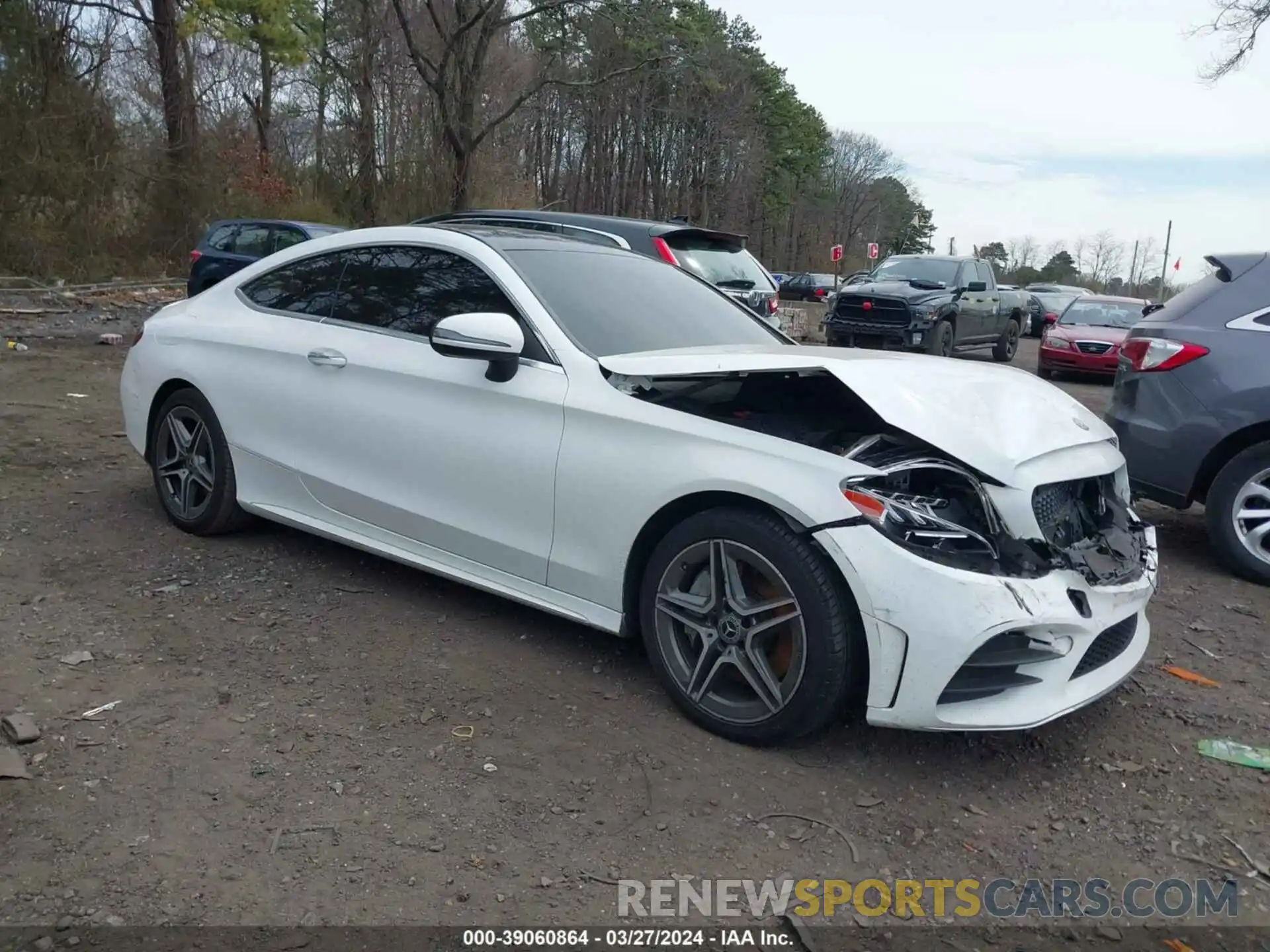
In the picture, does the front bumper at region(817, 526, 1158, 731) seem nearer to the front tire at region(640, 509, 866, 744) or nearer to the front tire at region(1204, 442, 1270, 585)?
the front tire at region(640, 509, 866, 744)

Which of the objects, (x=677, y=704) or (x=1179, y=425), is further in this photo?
(x=1179, y=425)

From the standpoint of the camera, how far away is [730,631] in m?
3.25

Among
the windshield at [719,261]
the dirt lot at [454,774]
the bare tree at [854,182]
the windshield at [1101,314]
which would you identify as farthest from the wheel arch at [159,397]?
the bare tree at [854,182]

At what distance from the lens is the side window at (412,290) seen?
4105mm

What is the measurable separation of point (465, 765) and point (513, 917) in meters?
0.73

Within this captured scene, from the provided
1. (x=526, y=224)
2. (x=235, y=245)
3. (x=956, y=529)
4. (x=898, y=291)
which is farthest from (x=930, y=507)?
(x=898, y=291)

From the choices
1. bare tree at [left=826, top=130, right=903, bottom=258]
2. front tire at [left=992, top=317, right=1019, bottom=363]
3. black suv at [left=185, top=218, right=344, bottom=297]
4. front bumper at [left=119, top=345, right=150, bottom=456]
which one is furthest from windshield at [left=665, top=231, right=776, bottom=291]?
bare tree at [left=826, top=130, right=903, bottom=258]

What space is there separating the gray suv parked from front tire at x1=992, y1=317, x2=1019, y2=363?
13.5 m

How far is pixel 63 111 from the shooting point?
60.4 ft

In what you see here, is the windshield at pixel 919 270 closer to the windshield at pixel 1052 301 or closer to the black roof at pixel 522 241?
the black roof at pixel 522 241

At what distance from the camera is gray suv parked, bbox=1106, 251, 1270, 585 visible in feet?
17.5

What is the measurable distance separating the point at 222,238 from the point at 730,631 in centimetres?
1293

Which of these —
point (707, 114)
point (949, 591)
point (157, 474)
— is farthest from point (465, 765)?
point (707, 114)

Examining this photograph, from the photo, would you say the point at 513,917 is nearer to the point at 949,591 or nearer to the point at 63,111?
the point at 949,591
